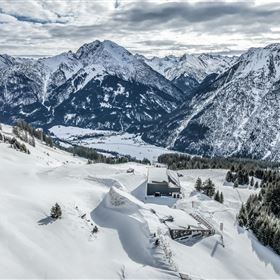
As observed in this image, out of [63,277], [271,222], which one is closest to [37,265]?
[63,277]

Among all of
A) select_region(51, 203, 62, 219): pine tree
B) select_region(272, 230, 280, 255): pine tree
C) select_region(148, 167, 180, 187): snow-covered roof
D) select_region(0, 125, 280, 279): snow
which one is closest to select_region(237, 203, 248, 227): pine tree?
select_region(0, 125, 280, 279): snow

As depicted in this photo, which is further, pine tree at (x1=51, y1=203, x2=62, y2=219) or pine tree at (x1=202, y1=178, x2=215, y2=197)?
pine tree at (x1=202, y1=178, x2=215, y2=197)

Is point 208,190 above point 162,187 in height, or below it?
below

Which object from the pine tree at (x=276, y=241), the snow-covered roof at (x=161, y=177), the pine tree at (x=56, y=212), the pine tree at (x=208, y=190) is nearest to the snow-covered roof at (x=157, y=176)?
the snow-covered roof at (x=161, y=177)

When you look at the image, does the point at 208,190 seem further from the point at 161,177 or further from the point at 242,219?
the point at 242,219

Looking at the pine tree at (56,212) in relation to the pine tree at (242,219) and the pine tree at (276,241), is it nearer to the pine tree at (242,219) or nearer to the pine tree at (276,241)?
Result: the pine tree at (242,219)

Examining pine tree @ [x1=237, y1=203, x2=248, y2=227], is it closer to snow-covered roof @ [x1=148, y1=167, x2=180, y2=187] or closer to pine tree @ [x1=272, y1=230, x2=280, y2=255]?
pine tree @ [x1=272, y1=230, x2=280, y2=255]

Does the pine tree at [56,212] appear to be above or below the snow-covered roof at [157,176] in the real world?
above

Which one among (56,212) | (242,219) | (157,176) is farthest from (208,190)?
(56,212)

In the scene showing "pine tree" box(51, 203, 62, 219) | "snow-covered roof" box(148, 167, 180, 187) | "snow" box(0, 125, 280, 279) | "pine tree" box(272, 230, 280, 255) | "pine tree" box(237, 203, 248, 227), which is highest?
"pine tree" box(51, 203, 62, 219)
